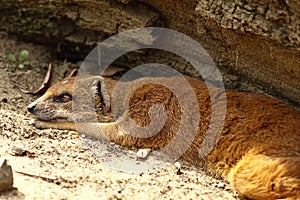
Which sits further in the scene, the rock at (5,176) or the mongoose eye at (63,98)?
the mongoose eye at (63,98)

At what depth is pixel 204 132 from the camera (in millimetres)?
4824

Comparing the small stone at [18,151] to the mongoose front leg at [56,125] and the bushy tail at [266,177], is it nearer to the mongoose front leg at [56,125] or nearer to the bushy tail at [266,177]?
the mongoose front leg at [56,125]

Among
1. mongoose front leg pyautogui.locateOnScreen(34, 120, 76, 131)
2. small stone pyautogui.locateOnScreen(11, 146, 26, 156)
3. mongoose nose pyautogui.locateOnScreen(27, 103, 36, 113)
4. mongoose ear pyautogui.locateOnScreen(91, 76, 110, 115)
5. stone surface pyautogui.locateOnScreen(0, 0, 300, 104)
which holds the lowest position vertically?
mongoose front leg pyautogui.locateOnScreen(34, 120, 76, 131)

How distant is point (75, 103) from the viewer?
213 inches

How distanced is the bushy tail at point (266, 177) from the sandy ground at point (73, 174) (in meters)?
0.14

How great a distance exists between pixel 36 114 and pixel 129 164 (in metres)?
1.24

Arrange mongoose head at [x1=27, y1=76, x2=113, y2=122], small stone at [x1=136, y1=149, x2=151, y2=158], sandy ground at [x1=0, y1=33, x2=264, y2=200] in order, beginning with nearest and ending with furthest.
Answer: sandy ground at [x1=0, y1=33, x2=264, y2=200], small stone at [x1=136, y1=149, x2=151, y2=158], mongoose head at [x1=27, y1=76, x2=113, y2=122]

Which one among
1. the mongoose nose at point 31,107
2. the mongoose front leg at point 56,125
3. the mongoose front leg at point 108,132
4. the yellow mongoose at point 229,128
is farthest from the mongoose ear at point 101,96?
the mongoose nose at point 31,107

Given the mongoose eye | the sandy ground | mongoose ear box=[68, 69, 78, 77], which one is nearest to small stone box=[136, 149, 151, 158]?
the sandy ground

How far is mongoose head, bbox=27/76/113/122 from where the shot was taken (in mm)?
5324

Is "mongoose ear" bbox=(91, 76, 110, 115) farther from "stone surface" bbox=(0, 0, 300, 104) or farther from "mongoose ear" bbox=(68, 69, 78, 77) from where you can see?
"stone surface" bbox=(0, 0, 300, 104)

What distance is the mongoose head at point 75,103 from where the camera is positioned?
5324mm

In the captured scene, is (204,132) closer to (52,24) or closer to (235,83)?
(235,83)

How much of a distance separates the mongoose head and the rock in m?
1.68
